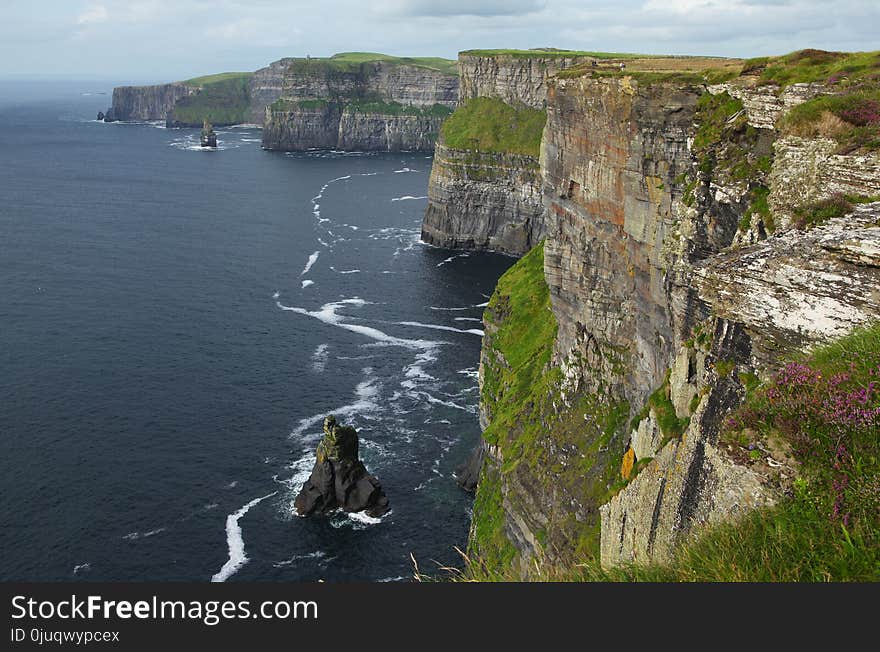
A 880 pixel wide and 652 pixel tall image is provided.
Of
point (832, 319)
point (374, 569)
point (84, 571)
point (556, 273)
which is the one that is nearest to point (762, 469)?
point (832, 319)

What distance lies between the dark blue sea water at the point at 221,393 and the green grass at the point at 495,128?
2600 centimetres

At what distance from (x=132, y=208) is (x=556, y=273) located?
140466 millimetres

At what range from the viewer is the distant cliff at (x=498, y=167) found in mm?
154875

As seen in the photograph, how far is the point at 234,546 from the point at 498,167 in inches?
4522

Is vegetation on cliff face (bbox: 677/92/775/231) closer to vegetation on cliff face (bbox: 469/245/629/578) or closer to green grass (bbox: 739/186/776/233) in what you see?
green grass (bbox: 739/186/776/233)

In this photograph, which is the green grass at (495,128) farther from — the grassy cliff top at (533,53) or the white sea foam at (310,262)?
the white sea foam at (310,262)

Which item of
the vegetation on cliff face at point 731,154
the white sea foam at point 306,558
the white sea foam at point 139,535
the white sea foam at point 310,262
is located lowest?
the white sea foam at point 306,558

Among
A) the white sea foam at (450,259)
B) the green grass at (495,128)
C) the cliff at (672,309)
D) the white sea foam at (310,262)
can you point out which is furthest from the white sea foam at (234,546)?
the green grass at (495,128)

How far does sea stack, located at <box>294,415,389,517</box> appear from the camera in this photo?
64.8 meters

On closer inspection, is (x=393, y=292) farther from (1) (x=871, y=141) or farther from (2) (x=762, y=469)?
(2) (x=762, y=469)

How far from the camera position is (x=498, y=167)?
6284 inches

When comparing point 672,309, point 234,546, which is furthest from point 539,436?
point 234,546

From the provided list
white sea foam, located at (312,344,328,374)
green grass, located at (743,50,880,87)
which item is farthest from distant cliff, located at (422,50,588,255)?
green grass, located at (743,50,880,87)

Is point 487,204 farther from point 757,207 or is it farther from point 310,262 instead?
point 757,207
